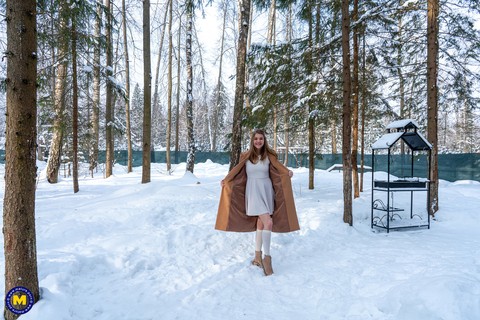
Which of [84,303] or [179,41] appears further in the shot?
[179,41]

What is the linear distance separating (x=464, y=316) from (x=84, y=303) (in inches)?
137

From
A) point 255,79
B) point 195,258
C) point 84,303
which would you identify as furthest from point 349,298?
point 255,79

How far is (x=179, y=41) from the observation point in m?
21.5

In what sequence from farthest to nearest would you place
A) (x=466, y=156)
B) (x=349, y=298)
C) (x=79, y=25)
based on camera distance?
(x=466, y=156) → (x=79, y=25) → (x=349, y=298)

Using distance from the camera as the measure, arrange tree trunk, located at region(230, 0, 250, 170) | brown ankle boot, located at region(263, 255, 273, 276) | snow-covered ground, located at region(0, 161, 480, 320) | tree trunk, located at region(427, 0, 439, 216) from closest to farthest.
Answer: snow-covered ground, located at region(0, 161, 480, 320), brown ankle boot, located at region(263, 255, 273, 276), tree trunk, located at region(427, 0, 439, 216), tree trunk, located at region(230, 0, 250, 170)

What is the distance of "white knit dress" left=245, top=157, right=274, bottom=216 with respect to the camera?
4398 mm

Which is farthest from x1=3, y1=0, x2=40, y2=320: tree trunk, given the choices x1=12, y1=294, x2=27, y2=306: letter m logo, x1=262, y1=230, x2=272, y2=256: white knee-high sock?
x1=262, y1=230, x2=272, y2=256: white knee-high sock

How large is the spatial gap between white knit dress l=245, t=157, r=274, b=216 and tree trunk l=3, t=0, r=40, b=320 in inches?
102

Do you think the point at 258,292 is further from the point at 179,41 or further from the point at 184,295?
the point at 179,41

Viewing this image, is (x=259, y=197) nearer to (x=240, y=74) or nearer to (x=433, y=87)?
(x=240, y=74)

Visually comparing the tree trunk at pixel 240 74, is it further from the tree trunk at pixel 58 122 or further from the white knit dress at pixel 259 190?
the tree trunk at pixel 58 122

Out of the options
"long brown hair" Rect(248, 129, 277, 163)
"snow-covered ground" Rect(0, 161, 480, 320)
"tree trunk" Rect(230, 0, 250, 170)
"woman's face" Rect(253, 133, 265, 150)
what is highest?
"tree trunk" Rect(230, 0, 250, 170)

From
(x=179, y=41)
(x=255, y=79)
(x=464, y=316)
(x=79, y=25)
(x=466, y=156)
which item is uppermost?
(x=179, y=41)

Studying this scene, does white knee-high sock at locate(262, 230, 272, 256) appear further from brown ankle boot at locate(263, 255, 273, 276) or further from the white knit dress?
the white knit dress
